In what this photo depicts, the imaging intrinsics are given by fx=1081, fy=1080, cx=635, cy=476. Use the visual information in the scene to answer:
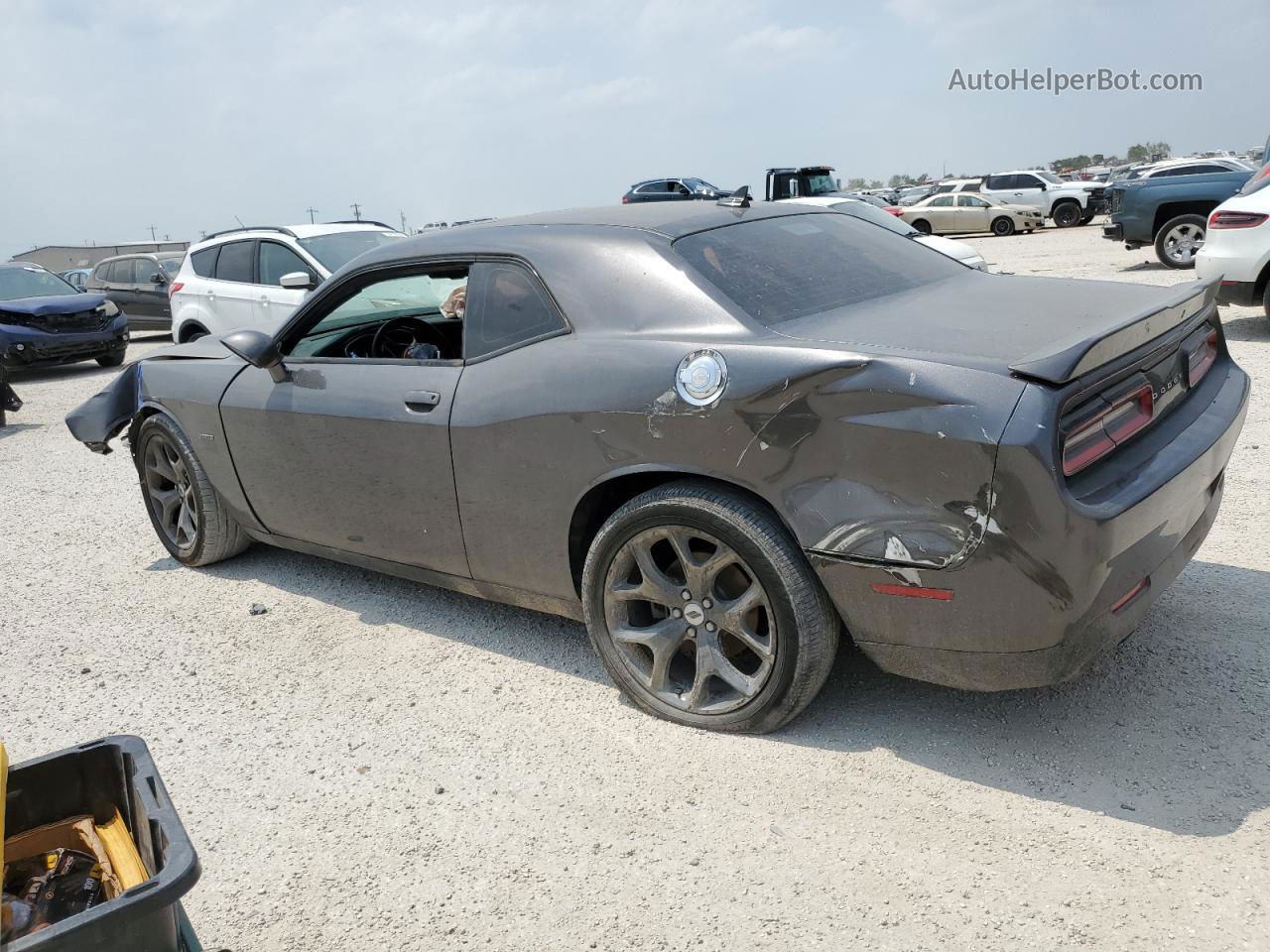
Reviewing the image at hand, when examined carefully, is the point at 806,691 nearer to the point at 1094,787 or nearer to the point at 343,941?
the point at 1094,787

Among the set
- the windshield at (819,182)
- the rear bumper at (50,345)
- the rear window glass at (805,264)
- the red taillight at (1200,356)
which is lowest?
the rear bumper at (50,345)

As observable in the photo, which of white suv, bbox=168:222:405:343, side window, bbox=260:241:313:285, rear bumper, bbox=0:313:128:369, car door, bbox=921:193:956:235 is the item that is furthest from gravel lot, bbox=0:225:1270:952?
car door, bbox=921:193:956:235

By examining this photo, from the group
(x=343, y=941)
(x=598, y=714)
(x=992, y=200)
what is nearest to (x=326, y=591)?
(x=598, y=714)

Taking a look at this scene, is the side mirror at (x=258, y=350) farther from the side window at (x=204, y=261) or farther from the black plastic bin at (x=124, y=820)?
the side window at (x=204, y=261)

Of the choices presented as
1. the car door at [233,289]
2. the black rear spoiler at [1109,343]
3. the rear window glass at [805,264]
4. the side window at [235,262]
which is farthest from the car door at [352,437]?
the side window at [235,262]

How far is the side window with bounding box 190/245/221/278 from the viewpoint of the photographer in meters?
10.8

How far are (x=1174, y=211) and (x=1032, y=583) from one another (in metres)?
14.0

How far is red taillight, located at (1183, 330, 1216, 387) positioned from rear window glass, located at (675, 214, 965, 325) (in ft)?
2.90

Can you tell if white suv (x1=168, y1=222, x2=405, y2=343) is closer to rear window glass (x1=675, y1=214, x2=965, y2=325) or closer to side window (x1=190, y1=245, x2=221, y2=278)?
side window (x1=190, y1=245, x2=221, y2=278)

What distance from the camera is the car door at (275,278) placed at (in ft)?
32.2

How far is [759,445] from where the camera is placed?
119 inches

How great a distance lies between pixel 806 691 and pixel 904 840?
53 centimetres

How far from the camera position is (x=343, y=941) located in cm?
261

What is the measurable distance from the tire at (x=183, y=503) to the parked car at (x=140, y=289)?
11484mm
